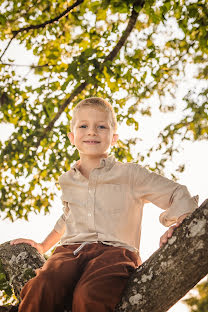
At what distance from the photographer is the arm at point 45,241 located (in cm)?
290

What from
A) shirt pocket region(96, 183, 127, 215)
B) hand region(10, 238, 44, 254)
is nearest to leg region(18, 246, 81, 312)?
shirt pocket region(96, 183, 127, 215)

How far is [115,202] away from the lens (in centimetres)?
246

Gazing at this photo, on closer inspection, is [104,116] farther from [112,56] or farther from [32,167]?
[32,167]

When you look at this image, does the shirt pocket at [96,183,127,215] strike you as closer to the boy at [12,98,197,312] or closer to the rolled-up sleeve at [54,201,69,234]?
the boy at [12,98,197,312]

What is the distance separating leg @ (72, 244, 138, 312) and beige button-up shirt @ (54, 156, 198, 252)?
23cm

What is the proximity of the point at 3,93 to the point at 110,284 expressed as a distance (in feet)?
14.4

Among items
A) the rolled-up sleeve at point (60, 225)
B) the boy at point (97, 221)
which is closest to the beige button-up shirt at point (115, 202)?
the boy at point (97, 221)

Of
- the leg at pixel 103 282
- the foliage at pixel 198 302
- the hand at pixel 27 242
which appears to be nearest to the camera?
the leg at pixel 103 282

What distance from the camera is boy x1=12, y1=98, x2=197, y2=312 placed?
6.36ft

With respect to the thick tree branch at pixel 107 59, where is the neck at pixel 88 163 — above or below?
below

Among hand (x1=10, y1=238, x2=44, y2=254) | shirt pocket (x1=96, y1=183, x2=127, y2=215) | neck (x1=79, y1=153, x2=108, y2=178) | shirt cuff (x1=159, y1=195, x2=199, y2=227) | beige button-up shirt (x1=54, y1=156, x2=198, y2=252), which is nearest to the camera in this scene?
shirt cuff (x1=159, y1=195, x2=199, y2=227)

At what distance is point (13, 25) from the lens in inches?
224

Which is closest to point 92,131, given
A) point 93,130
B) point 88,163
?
point 93,130

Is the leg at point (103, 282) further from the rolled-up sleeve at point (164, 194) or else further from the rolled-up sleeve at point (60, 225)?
the rolled-up sleeve at point (60, 225)
